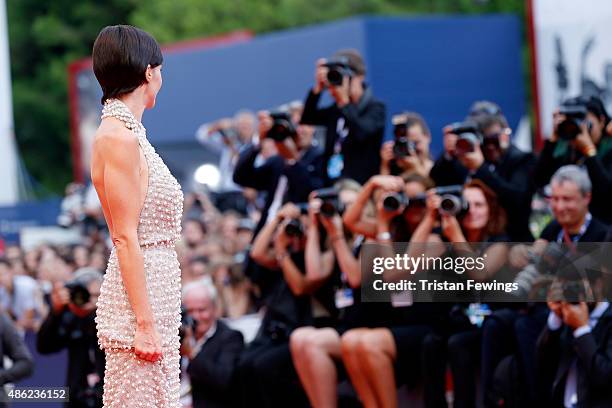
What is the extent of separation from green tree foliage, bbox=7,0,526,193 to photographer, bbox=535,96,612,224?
31.1 metres

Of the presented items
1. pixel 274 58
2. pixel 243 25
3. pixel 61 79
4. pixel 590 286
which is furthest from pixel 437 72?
pixel 61 79

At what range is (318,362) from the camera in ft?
24.1

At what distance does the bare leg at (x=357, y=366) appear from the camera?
23.3 ft

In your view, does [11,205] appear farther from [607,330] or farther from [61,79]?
[61,79]

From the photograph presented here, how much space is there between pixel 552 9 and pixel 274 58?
619 cm

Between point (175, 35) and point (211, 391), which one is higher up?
point (175, 35)

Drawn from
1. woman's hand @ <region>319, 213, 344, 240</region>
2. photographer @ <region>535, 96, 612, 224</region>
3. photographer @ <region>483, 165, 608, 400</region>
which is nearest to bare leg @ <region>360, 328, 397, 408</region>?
photographer @ <region>483, 165, 608, 400</region>

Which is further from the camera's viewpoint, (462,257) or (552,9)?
(552,9)

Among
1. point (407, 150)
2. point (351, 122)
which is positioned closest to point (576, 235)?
point (407, 150)

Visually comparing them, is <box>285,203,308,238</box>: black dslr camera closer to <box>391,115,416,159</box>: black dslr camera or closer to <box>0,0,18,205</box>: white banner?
<box>391,115,416,159</box>: black dslr camera

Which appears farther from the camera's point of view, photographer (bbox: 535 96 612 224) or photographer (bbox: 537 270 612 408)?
photographer (bbox: 535 96 612 224)

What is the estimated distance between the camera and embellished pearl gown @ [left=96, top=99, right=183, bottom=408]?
14.1 ft

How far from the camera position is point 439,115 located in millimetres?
17188

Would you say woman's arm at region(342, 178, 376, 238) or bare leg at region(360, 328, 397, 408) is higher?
woman's arm at region(342, 178, 376, 238)
